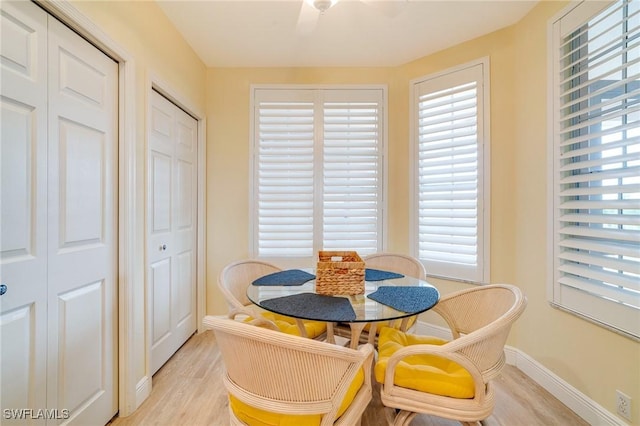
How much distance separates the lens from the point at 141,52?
1770mm

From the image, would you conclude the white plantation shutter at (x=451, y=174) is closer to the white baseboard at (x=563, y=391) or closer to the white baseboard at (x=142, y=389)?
the white baseboard at (x=563, y=391)

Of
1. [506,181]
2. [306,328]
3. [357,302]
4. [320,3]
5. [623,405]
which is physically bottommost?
[623,405]

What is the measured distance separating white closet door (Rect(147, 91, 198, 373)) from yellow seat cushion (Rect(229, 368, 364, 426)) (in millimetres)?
1283

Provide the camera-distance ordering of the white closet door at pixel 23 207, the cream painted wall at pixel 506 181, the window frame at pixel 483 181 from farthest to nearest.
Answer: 1. the window frame at pixel 483 181
2. the cream painted wall at pixel 506 181
3. the white closet door at pixel 23 207

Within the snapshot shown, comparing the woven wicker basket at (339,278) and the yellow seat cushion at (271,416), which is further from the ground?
the woven wicker basket at (339,278)

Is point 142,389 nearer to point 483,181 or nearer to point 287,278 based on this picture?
point 287,278

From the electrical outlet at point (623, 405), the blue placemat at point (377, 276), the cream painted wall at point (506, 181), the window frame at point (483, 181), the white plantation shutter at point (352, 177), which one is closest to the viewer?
the electrical outlet at point (623, 405)

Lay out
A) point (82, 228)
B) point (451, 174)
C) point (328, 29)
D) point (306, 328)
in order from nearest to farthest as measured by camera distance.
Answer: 1. point (82, 228)
2. point (306, 328)
3. point (328, 29)
4. point (451, 174)

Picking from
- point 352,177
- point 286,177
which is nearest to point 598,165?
point 352,177

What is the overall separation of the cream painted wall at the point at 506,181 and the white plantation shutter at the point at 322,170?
0.54ft

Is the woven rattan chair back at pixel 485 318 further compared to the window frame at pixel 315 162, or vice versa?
the window frame at pixel 315 162

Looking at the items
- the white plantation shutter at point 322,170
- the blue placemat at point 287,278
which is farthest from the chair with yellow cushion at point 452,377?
the white plantation shutter at point 322,170

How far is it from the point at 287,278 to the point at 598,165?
1973 millimetres

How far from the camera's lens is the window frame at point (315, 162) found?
2795 mm
